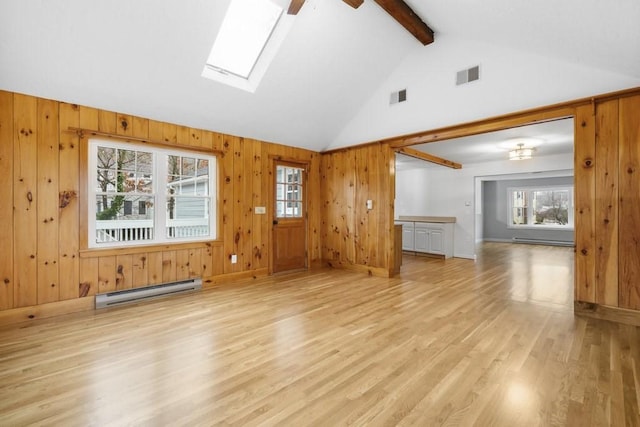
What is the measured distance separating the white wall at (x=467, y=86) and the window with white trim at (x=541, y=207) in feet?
26.4

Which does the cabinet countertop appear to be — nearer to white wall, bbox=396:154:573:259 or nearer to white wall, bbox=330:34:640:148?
white wall, bbox=396:154:573:259

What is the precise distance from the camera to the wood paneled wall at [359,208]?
5.16m

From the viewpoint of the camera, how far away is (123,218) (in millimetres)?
3850

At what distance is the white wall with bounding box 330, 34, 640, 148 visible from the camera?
331 cm

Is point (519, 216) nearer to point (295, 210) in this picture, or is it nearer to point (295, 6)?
point (295, 210)

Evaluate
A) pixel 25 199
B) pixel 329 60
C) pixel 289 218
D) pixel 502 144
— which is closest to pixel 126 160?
pixel 25 199

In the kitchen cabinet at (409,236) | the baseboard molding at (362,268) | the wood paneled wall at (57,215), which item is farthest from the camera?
the kitchen cabinet at (409,236)

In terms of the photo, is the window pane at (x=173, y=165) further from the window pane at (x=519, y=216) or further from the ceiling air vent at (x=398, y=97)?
the window pane at (x=519, y=216)

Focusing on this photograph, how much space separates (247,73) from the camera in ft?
13.6

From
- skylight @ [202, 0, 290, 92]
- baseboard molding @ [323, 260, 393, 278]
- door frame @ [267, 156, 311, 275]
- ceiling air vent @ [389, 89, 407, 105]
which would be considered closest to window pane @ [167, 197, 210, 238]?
door frame @ [267, 156, 311, 275]

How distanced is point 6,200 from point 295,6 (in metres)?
3.58

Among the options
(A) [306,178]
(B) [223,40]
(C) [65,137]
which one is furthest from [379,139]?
(C) [65,137]

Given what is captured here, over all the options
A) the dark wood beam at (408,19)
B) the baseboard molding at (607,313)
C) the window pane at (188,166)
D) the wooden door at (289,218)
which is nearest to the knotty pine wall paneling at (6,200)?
the window pane at (188,166)

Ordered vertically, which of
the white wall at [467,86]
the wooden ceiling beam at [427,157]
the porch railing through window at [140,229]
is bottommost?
the porch railing through window at [140,229]
